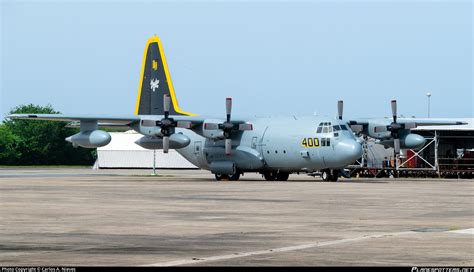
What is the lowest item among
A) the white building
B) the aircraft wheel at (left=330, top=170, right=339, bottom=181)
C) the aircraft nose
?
the white building

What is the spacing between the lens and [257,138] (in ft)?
203

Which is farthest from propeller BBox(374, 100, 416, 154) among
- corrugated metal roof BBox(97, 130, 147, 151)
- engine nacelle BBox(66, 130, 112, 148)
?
corrugated metal roof BBox(97, 130, 147, 151)

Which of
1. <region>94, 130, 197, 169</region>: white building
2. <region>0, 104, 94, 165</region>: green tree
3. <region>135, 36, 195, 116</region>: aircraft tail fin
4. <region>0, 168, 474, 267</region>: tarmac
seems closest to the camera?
<region>0, 168, 474, 267</region>: tarmac

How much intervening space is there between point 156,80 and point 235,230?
159ft

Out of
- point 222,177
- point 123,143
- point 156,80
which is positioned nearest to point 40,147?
point 123,143

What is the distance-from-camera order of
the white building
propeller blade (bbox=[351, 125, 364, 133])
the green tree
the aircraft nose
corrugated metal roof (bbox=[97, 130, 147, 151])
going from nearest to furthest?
1. the aircraft nose
2. propeller blade (bbox=[351, 125, 364, 133])
3. the white building
4. corrugated metal roof (bbox=[97, 130, 147, 151])
5. the green tree

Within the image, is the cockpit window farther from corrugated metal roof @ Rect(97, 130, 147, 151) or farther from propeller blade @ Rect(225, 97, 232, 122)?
corrugated metal roof @ Rect(97, 130, 147, 151)

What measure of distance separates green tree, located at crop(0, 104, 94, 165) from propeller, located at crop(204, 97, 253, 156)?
72223mm

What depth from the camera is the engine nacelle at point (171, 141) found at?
6069 cm

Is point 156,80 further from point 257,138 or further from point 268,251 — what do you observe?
point 268,251

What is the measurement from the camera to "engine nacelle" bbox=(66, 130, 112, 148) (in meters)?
59.1

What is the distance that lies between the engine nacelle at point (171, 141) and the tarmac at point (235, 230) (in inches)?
859

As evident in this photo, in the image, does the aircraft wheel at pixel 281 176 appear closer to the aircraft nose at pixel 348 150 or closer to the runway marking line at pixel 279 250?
the aircraft nose at pixel 348 150

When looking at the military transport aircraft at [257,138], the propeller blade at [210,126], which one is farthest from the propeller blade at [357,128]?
the propeller blade at [210,126]
